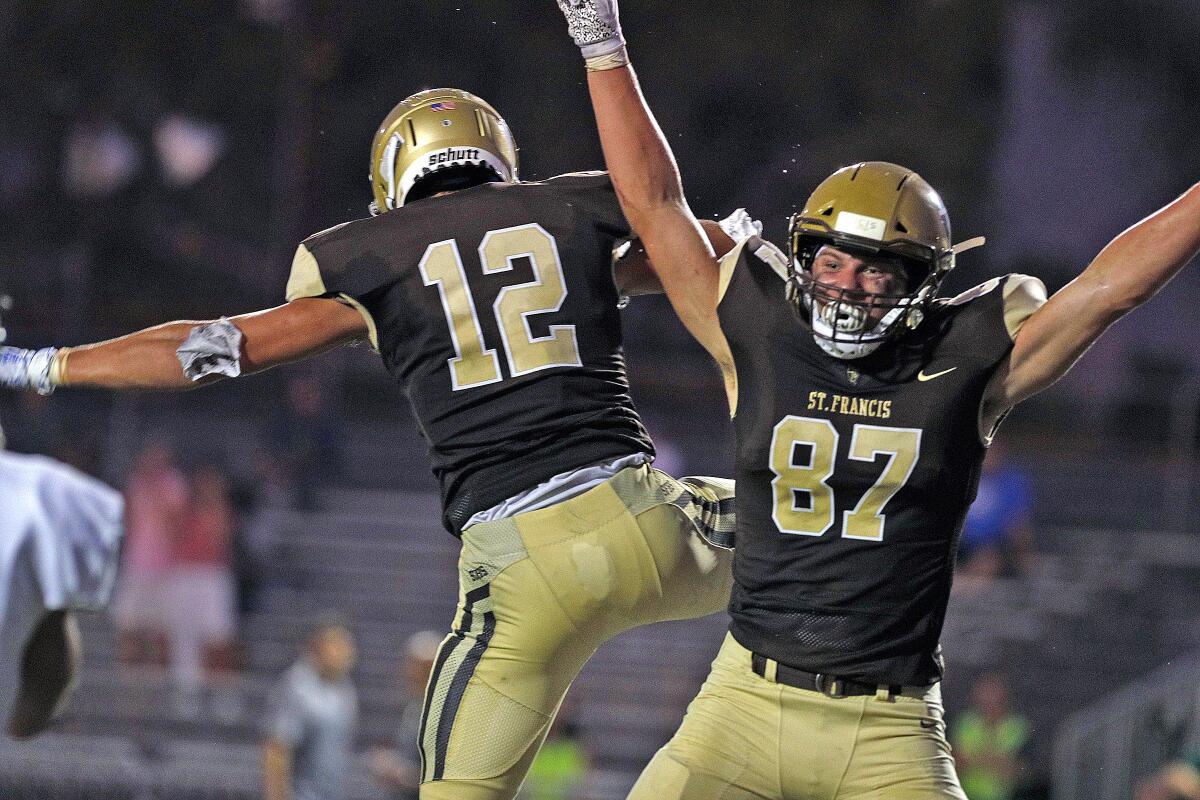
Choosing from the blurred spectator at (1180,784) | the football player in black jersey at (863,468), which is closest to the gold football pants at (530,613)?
the football player in black jersey at (863,468)

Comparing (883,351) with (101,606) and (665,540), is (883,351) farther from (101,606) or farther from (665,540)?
(101,606)

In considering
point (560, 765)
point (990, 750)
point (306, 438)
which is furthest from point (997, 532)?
point (306, 438)

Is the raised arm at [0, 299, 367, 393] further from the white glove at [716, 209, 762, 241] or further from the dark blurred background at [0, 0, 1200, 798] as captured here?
the dark blurred background at [0, 0, 1200, 798]

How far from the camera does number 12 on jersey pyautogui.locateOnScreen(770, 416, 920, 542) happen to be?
311 cm

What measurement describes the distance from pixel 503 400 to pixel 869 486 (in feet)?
2.52

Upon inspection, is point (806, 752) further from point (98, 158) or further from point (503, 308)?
point (98, 158)

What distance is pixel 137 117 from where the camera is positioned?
1430 cm

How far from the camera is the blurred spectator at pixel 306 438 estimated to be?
38.7 ft

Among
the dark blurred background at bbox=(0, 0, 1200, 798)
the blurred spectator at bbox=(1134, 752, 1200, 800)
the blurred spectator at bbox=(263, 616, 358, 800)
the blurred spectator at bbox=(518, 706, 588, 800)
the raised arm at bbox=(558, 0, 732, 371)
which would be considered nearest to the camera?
the raised arm at bbox=(558, 0, 732, 371)

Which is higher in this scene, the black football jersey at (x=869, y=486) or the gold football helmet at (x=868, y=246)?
the gold football helmet at (x=868, y=246)

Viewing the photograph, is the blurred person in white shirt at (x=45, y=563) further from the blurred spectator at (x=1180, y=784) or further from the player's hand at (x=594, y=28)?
the blurred spectator at (x=1180, y=784)

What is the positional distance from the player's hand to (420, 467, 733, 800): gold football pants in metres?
0.85

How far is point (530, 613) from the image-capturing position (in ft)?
11.1

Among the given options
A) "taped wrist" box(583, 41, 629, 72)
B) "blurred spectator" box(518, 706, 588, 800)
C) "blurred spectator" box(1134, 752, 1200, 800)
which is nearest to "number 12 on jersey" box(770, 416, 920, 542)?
"taped wrist" box(583, 41, 629, 72)
